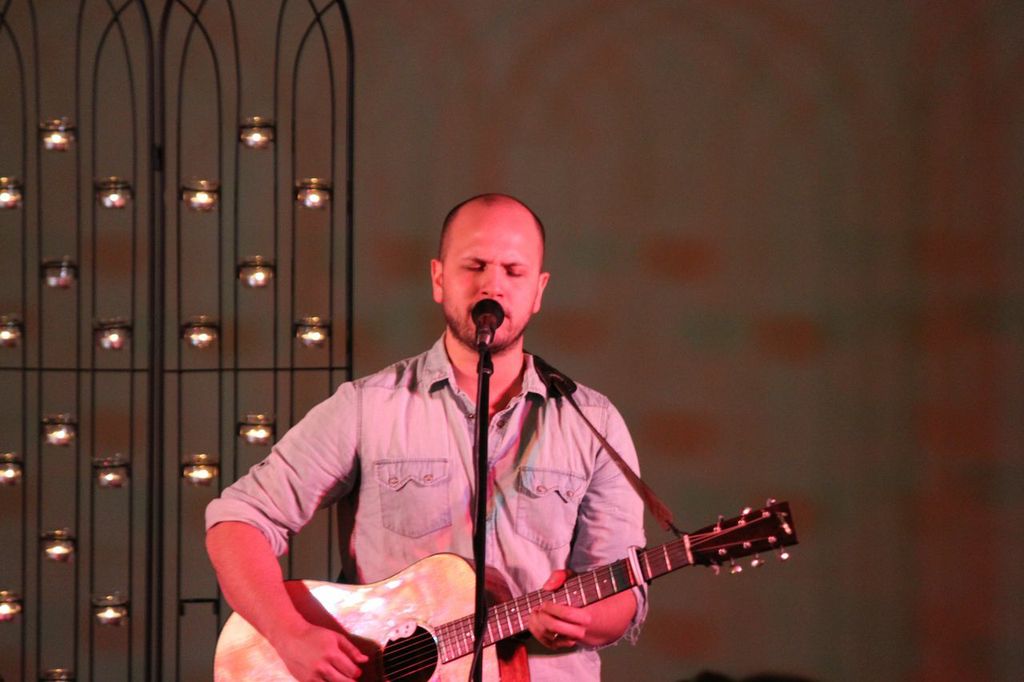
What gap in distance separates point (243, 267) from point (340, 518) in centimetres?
98

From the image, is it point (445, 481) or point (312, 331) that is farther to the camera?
point (312, 331)

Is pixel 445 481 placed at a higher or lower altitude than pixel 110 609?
higher

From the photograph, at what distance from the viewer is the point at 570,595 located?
2479 millimetres

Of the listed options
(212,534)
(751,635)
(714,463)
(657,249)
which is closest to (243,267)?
(212,534)

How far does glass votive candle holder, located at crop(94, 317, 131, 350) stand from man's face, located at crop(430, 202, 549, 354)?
4.23ft

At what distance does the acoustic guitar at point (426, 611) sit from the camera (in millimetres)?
2400

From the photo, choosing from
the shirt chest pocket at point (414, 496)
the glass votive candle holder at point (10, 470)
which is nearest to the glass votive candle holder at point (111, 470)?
the glass votive candle holder at point (10, 470)

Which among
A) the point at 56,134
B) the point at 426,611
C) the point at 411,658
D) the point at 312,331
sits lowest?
the point at 411,658

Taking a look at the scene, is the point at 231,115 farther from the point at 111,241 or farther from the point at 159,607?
the point at 159,607

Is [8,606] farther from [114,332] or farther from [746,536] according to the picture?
[746,536]

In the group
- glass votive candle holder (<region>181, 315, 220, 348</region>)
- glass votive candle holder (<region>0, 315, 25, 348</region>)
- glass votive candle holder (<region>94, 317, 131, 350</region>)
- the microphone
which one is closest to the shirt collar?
the microphone

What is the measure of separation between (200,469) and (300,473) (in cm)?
82

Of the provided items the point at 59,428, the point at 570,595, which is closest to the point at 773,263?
the point at 570,595

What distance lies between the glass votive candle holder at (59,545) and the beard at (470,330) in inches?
61.4
